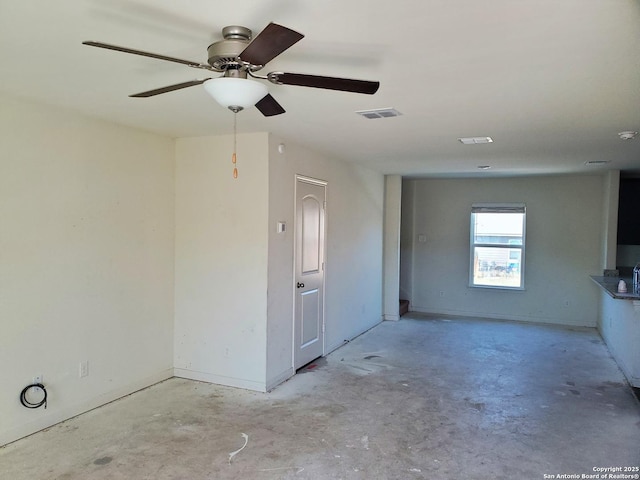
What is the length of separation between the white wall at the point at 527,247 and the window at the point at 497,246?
10cm

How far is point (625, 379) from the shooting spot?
4.60 metres

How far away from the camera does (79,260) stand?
3578 mm

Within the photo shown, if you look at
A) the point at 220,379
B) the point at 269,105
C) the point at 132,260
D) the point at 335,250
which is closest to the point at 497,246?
the point at 335,250

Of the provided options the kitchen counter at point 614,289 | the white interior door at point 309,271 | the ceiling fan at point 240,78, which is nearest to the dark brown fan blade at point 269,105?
the ceiling fan at point 240,78

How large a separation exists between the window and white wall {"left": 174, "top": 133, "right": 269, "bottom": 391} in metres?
4.79

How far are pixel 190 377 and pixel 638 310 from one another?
4.36 m

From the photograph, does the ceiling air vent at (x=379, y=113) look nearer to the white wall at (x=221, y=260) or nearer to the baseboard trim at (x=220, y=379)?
the white wall at (x=221, y=260)

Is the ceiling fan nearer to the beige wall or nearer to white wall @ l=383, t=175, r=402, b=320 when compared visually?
the beige wall

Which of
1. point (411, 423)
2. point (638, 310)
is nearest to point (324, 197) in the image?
point (411, 423)

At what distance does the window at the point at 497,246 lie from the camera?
749 cm

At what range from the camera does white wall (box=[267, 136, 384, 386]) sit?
4.26 metres

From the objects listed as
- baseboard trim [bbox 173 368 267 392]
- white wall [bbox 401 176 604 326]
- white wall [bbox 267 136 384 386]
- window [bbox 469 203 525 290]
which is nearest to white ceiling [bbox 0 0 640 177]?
white wall [bbox 267 136 384 386]

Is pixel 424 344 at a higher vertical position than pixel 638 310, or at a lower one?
lower

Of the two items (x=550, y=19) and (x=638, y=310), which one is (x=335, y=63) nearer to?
(x=550, y=19)
